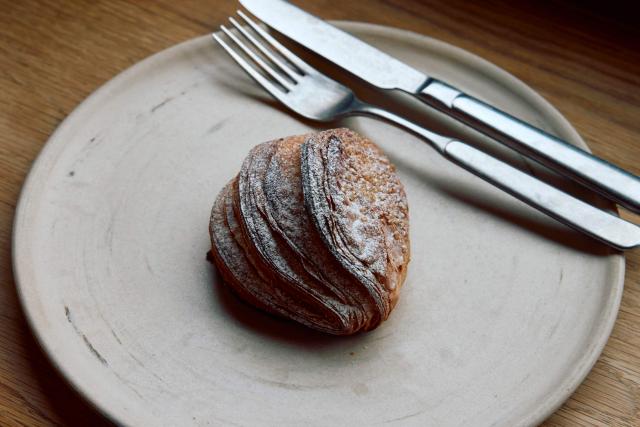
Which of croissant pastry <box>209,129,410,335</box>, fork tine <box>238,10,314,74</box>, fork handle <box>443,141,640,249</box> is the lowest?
croissant pastry <box>209,129,410,335</box>

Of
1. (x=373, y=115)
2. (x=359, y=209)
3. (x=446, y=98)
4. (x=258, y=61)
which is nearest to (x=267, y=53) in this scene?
(x=258, y=61)

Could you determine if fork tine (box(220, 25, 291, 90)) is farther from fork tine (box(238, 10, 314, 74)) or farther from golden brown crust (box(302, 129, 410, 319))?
golden brown crust (box(302, 129, 410, 319))

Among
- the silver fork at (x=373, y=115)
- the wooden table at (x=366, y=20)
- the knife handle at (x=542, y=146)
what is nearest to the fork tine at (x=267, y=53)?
the silver fork at (x=373, y=115)

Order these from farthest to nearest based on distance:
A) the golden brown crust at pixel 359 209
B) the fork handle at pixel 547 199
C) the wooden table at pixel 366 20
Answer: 1. the wooden table at pixel 366 20
2. the fork handle at pixel 547 199
3. the golden brown crust at pixel 359 209

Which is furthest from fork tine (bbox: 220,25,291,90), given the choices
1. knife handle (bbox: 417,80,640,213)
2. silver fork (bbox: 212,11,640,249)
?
knife handle (bbox: 417,80,640,213)

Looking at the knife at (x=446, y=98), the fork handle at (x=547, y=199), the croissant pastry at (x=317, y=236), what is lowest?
the croissant pastry at (x=317, y=236)

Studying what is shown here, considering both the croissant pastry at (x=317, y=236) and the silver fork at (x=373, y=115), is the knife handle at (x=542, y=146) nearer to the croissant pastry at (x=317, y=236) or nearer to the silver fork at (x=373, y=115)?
the silver fork at (x=373, y=115)

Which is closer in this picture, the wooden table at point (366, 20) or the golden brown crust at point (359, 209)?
the golden brown crust at point (359, 209)

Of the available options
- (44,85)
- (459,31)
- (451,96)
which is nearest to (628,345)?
(451,96)
